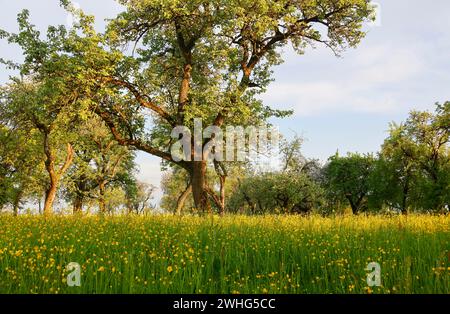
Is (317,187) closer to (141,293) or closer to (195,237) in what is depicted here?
(195,237)

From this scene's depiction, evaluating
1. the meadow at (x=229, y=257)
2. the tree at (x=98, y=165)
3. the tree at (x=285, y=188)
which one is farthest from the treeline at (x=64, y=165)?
the meadow at (x=229, y=257)

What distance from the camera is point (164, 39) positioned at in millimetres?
29438

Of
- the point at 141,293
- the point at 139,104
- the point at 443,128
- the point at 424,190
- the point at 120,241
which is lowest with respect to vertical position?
the point at 141,293

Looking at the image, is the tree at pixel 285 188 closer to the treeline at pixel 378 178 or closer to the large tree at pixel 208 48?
the treeline at pixel 378 178

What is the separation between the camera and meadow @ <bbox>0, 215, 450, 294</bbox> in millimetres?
7906

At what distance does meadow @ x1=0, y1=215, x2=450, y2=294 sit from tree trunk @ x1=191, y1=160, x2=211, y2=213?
41.0ft

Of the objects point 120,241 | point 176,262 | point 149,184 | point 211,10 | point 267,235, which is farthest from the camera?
point 149,184

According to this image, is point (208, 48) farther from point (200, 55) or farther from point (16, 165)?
point (16, 165)

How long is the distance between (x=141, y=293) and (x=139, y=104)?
2161cm

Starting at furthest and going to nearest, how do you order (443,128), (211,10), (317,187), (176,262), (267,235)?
(317,187)
(443,128)
(211,10)
(267,235)
(176,262)

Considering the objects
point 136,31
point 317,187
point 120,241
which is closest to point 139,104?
point 136,31

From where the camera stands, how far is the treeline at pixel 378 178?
49562 millimetres

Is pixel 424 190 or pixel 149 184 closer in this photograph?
pixel 424 190

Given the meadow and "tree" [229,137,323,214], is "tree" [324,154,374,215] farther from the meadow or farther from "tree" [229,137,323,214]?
the meadow
